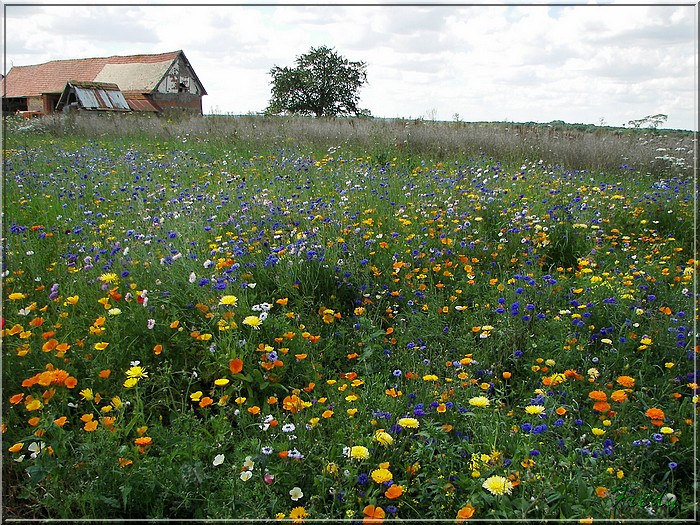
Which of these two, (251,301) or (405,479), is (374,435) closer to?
(405,479)

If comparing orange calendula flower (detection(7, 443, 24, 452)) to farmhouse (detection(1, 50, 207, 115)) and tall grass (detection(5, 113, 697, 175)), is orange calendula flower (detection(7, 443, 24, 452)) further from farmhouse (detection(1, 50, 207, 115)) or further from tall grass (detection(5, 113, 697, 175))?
farmhouse (detection(1, 50, 207, 115))

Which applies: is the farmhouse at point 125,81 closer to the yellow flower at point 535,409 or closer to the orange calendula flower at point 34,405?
the orange calendula flower at point 34,405

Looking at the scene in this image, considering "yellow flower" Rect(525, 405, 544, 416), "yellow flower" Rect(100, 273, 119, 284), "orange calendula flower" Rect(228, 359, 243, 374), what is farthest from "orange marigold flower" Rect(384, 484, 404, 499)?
"yellow flower" Rect(100, 273, 119, 284)

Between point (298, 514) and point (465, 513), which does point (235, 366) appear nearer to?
point (298, 514)

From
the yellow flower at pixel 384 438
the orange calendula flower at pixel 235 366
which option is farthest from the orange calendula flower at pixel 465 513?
the orange calendula flower at pixel 235 366

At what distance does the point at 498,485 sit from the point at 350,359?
1306mm

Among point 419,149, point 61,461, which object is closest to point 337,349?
point 61,461

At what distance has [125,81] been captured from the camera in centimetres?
2630

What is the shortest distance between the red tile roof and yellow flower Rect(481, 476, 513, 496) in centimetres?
2804

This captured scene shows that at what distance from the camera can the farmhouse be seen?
25484mm

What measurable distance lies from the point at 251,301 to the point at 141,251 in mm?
1057

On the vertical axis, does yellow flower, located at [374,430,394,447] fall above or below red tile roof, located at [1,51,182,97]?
below

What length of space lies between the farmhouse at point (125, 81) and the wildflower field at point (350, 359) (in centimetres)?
2265

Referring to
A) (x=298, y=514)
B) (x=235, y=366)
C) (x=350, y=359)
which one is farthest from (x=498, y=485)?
(x=350, y=359)
